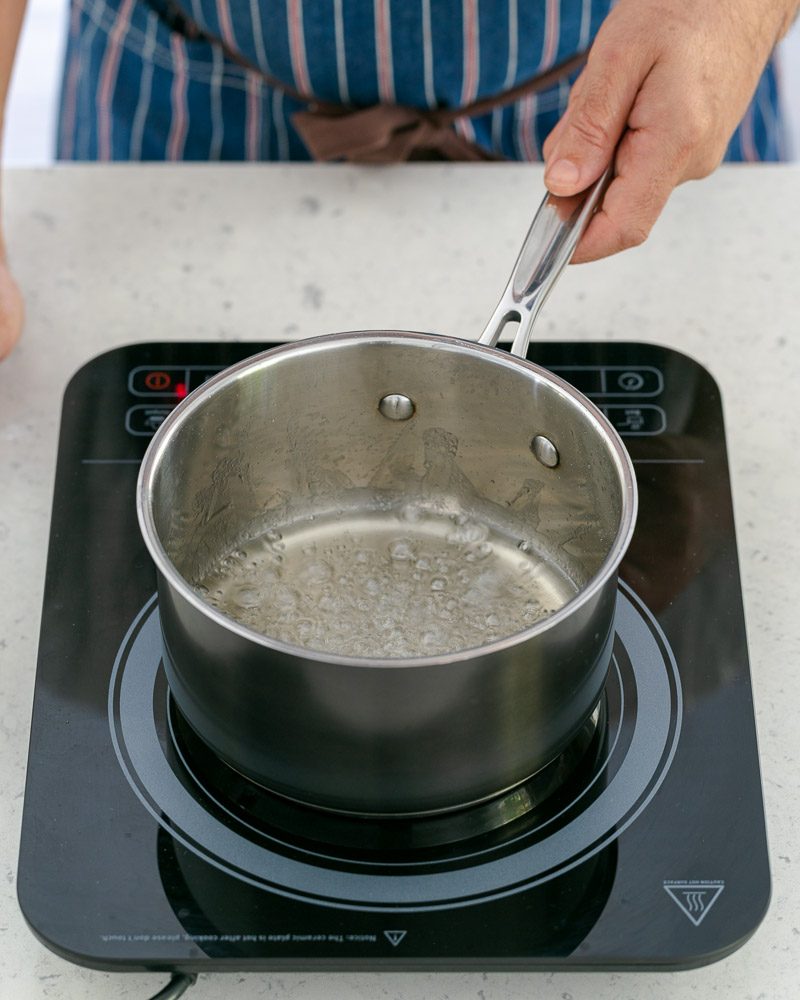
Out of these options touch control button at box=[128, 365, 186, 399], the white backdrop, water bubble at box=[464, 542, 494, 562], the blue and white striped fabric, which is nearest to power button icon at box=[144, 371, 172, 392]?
touch control button at box=[128, 365, 186, 399]

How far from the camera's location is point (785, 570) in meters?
0.70

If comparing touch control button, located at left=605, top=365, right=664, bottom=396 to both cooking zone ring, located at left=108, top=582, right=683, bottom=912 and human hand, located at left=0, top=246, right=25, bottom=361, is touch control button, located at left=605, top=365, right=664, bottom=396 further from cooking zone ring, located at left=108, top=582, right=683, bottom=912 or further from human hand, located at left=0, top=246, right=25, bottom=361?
human hand, located at left=0, top=246, right=25, bottom=361

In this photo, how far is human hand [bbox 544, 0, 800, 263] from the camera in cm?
71

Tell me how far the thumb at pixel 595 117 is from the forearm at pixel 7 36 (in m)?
0.38

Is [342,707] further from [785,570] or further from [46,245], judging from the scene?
[46,245]

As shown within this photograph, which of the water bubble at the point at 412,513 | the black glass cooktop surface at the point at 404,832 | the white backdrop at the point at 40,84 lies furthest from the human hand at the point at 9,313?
the white backdrop at the point at 40,84

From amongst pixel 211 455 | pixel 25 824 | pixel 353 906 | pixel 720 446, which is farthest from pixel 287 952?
pixel 720 446

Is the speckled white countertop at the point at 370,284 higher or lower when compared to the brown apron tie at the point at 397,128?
lower

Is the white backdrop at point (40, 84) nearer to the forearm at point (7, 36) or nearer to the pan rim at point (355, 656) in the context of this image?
the forearm at point (7, 36)

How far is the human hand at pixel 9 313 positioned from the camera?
31.4 inches

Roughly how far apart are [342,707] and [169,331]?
1.36 ft

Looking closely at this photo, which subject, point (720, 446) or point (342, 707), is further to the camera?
point (720, 446)

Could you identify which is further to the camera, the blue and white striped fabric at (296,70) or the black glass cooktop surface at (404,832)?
the blue and white striped fabric at (296,70)

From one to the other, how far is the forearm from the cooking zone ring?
1.26 ft
